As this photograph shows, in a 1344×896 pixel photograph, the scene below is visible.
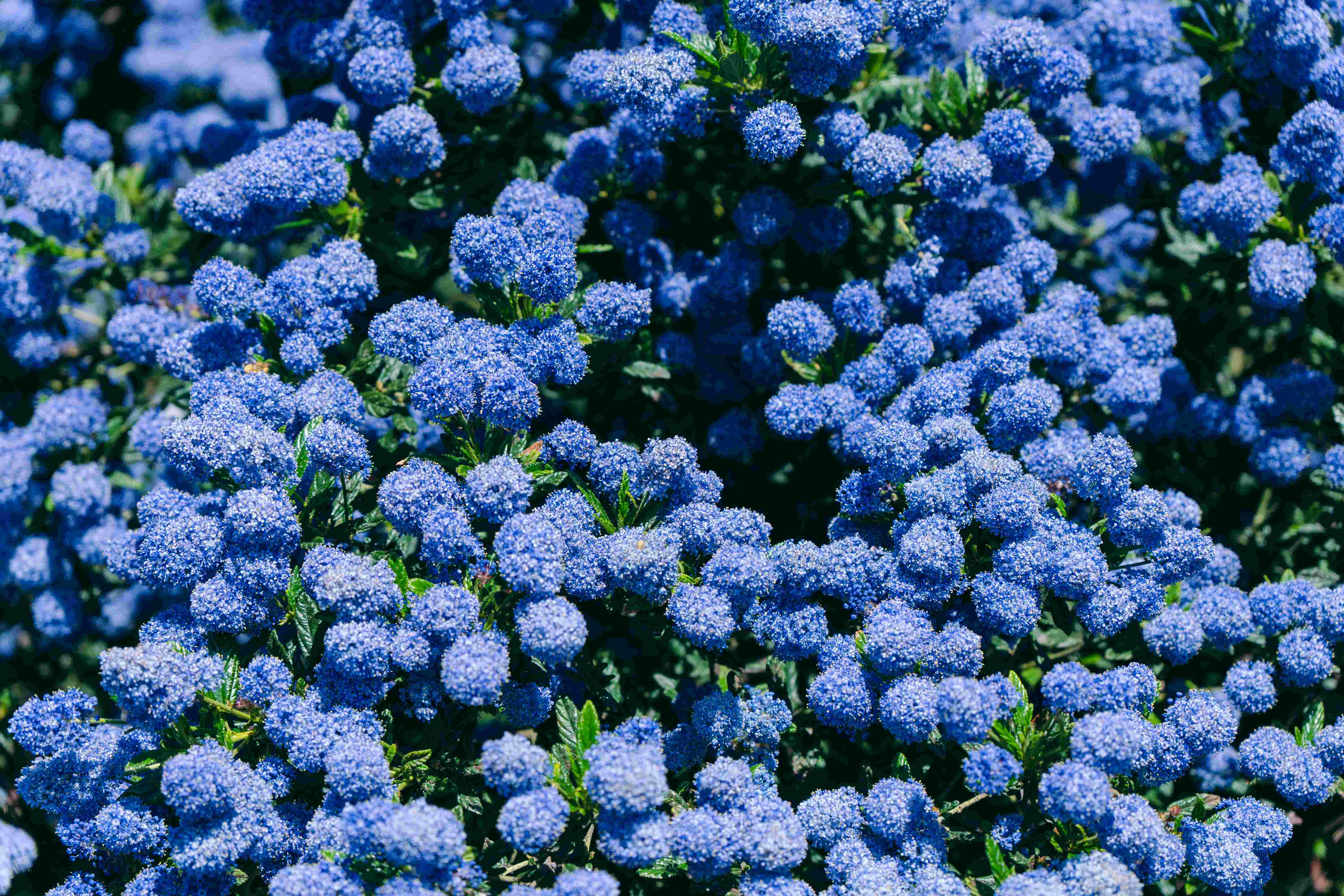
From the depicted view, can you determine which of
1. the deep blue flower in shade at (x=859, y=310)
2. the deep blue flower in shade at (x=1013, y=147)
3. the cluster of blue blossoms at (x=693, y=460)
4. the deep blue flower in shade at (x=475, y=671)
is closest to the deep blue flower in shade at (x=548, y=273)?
the cluster of blue blossoms at (x=693, y=460)

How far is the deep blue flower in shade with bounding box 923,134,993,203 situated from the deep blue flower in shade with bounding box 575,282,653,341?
1.50m

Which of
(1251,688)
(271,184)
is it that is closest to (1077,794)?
(1251,688)

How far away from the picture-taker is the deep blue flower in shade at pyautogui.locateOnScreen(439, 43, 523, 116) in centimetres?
504

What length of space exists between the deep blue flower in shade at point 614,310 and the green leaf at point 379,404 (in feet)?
3.15

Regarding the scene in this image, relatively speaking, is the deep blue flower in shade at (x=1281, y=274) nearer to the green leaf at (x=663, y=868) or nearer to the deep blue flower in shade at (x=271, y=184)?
the green leaf at (x=663, y=868)

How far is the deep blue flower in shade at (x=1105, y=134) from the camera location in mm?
5410

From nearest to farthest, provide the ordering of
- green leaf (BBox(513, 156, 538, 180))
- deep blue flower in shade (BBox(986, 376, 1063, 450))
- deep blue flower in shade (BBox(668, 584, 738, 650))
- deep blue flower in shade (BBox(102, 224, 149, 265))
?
deep blue flower in shade (BBox(668, 584, 738, 650)), deep blue flower in shade (BBox(986, 376, 1063, 450)), green leaf (BBox(513, 156, 538, 180)), deep blue flower in shade (BBox(102, 224, 149, 265))

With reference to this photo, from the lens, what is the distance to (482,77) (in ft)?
16.5

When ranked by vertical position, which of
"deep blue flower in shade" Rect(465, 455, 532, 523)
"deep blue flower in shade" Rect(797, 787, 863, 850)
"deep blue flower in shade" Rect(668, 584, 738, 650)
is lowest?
"deep blue flower in shade" Rect(797, 787, 863, 850)


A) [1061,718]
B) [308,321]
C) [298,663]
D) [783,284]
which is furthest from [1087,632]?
[308,321]

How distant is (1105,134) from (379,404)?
3.81 meters

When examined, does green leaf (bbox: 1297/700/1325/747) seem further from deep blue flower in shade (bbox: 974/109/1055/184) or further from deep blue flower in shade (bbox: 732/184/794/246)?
deep blue flower in shade (bbox: 732/184/794/246)

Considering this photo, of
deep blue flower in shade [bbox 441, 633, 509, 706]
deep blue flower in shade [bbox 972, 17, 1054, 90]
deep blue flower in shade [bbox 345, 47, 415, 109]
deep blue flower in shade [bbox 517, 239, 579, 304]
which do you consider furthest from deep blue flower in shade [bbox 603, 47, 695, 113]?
deep blue flower in shade [bbox 441, 633, 509, 706]

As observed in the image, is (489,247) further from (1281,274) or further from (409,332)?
(1281,274)
